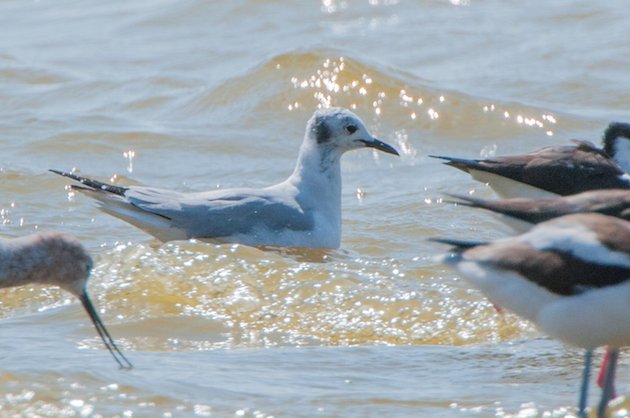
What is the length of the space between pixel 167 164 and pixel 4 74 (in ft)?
13.4

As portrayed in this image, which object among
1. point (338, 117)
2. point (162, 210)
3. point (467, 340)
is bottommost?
point (467, 340)

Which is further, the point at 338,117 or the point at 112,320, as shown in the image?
the point at 338,117

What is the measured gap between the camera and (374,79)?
48.0 ft

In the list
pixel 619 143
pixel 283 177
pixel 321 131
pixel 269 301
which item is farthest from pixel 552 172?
pixel 283 177

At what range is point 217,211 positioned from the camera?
920cm

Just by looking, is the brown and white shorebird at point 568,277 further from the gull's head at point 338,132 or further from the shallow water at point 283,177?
the gull's head at point 338,132

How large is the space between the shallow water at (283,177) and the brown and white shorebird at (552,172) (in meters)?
0.74

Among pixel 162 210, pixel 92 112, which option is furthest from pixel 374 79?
pixel 162 210

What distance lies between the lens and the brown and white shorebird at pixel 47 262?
6.90 metres

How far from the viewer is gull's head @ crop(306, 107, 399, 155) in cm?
1008

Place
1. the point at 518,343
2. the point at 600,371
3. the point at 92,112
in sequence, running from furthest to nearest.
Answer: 1. the point at 92,112
2. the point at 518,343
3. the point at 600,371

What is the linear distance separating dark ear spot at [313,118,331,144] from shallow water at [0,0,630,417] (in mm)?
818

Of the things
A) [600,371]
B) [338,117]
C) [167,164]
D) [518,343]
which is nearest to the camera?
[600,371]

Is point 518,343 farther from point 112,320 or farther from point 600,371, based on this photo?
point 112,320
